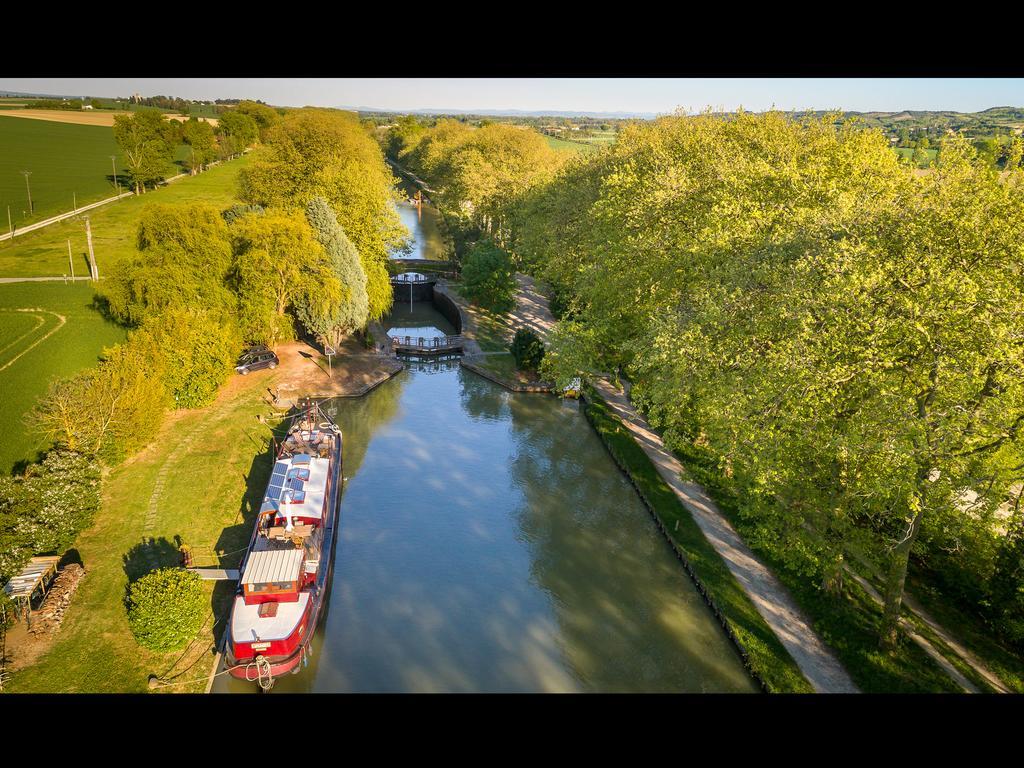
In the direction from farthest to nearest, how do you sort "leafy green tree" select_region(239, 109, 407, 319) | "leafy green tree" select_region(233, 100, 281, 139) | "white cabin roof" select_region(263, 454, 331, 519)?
"leafy green tree" select_region(233, 100, 281, 139), "leafy green tree" select_region(239, 109, 407, 319), "white cabin roof" select_region(263, 454, 331, 519)

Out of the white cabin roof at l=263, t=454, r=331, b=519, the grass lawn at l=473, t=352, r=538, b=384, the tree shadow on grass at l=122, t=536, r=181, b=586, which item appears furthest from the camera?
the grass lawn at l=473, t=352, r=538, b=384

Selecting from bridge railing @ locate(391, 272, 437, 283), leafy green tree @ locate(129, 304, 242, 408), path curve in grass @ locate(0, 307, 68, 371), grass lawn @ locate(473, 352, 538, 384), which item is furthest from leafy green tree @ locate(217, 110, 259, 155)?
leafy green tree @ locate(129, 304, 242, 408)

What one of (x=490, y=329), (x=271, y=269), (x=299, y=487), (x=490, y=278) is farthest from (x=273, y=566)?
(x=490, y=278)

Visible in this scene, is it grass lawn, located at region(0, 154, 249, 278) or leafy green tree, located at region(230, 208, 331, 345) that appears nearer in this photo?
leafy green tree, located at region(230, 208, 331, 345)

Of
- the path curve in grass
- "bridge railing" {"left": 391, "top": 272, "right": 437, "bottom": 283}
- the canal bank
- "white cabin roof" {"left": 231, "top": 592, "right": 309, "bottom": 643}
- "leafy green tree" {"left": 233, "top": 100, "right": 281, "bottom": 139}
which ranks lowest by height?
the canal bank

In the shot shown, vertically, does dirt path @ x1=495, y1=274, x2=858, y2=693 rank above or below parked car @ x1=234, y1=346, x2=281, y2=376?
below

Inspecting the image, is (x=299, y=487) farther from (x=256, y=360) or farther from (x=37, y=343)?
(x=37, y=343)

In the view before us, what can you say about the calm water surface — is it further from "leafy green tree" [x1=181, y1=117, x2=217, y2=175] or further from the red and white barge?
"leafy green tree" [x1=181, y1=117, x2=217, y2=175]
